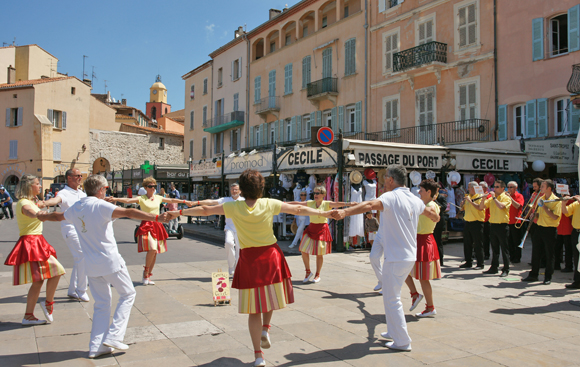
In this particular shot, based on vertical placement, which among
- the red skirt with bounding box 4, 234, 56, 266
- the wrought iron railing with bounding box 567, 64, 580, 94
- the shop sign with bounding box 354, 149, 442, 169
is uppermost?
the wrought iron railing with bounding box 567, 64, 580, 94

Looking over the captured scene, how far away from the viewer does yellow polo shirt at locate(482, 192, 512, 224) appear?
867 cm

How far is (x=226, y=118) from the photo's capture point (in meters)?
35.4

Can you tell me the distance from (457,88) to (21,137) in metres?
38.2

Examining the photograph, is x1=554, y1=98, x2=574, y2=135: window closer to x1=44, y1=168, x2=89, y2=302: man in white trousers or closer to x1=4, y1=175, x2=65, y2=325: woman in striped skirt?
x1=44, y1=168, x2=89, y2=302: man in white trousers

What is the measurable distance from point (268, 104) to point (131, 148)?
78.2ft

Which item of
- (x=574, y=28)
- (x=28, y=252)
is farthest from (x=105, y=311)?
(x=574, y=28)

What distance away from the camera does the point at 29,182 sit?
5324mm

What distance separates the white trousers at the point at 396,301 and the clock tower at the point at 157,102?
260ft

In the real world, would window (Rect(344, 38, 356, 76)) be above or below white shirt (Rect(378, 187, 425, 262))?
above

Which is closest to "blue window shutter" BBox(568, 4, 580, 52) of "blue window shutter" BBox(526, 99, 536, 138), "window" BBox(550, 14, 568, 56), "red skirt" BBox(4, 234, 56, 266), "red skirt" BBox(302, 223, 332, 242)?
"window" BBox(550, 14, 568, 56)

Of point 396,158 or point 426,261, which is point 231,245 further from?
point 396,158

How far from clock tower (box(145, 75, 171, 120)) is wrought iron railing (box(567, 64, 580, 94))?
71824mm

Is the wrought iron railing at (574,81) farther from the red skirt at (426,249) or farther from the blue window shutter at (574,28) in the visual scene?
the red skirt at (426,249)

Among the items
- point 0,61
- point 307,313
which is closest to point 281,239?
point 307,313
